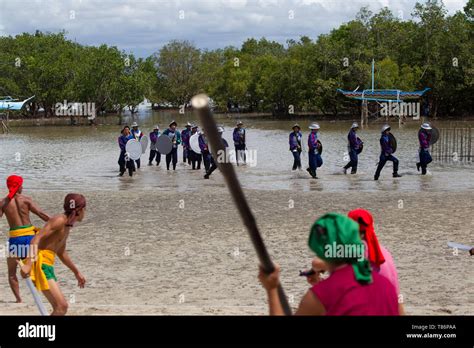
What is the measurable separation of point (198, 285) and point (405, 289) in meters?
2.54

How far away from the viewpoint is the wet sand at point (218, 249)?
866 centimetres

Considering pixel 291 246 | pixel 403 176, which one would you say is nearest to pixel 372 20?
pixel 403 176

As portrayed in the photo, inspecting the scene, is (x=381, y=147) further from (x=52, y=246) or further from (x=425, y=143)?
(x=52, y=246)

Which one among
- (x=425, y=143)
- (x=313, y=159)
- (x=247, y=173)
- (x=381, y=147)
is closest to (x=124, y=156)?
(x=247, y=173)

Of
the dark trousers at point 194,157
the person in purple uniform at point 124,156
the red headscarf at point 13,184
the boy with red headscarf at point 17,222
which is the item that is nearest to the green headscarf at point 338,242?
the boy with red headscarf at point 17,222

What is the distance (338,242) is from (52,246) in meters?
4.04

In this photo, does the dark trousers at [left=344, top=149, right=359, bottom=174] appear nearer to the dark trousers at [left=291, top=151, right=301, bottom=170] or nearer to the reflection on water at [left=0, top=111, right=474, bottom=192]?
the reflection on water at [left=0, top=111, right=474, bottom=192]

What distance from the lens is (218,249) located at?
11.8 metres

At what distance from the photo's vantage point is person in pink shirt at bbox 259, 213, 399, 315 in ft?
11.6

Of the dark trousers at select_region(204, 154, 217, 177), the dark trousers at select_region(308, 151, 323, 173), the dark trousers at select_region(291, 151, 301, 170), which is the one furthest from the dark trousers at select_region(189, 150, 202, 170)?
the dark trousers at select_region(308, 151, 323, 173)

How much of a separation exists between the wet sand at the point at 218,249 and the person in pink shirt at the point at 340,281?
4.19 meters

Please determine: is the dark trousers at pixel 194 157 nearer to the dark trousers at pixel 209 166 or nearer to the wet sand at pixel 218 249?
the dark trousers at pixel 209 166

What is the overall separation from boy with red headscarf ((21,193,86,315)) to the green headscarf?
368cm
